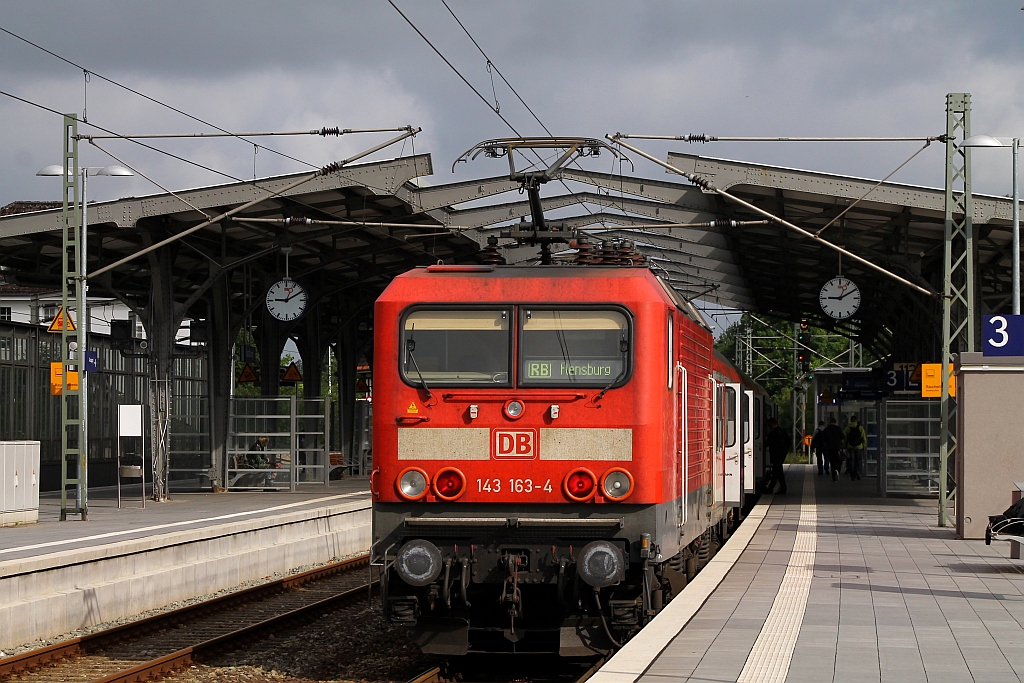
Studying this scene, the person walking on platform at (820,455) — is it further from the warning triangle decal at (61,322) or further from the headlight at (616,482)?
the headlight at (616,482)

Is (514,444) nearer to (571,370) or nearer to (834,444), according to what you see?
(571,370)

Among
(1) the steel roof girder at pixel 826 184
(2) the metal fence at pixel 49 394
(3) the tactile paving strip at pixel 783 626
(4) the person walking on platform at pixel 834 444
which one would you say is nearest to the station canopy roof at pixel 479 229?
(1) the steel roof girder at pixel 826 184

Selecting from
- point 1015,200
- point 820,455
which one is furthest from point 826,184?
point 820,455

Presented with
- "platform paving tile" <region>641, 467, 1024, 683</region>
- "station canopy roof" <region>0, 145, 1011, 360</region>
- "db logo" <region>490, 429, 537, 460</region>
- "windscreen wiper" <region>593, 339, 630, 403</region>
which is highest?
"station canopy roof" <region>0, 145, 1011, 360</region>

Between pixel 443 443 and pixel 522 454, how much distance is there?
1.90ft

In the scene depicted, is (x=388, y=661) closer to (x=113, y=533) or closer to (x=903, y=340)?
(x=113, y=533)

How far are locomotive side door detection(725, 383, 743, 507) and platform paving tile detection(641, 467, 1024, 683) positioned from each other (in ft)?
2.50

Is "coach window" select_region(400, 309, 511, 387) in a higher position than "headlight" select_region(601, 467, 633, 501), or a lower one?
higher

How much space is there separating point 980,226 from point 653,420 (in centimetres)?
1641

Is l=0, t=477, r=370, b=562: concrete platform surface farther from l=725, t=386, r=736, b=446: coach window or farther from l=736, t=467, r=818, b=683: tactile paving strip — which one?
l=736, t=467, r=818, b=683: tactile paving strip

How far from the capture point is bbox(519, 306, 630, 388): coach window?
31.4 feet

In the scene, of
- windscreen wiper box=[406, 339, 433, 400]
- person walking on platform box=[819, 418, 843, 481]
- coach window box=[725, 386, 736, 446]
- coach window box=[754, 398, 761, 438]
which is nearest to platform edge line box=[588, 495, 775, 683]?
coach window box=[725, 386, 736, 446]

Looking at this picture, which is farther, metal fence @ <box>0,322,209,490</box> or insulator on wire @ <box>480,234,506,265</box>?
metal fence @ <box>0,322,209,490</box>

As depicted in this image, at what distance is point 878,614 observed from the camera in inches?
412
